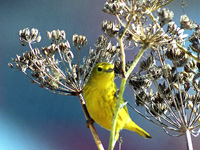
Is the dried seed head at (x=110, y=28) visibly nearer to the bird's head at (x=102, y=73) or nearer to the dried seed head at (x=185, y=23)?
the bird's head at (x=102, y=73)

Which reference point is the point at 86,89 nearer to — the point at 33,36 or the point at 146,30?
the point at 33,36

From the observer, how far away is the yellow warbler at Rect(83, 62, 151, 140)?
69 centimetres

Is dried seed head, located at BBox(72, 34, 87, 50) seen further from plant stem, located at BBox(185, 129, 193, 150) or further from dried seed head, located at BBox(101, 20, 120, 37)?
plant stem, located at BBox(185, 129, 193, 150)

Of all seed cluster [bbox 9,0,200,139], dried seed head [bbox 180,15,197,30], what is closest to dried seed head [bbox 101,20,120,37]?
seed cluster [bbox 9,0,200,139]

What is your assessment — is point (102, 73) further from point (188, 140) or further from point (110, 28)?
point (188, 140)

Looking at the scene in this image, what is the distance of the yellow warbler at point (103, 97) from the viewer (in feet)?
2.27

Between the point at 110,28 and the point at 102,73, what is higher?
the point at 110,28

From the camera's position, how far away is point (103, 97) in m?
0.71

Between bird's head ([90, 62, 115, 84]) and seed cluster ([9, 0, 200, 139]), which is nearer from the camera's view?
seed cluster ([9, 0, 200, 139])

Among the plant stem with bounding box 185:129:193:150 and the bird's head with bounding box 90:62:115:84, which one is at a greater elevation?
the bird's head with bounding box 90:62:115:84

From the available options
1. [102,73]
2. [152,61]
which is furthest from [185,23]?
[102,73]

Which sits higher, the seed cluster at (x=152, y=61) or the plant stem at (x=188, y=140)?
the seed cluster at (x=152, y=61)

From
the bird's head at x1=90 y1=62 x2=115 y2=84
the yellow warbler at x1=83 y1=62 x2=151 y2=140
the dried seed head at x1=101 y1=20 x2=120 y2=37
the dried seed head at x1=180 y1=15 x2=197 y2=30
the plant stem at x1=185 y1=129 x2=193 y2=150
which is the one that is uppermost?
the dried seed head at x1=101 y1=20 x2=120 y2=37

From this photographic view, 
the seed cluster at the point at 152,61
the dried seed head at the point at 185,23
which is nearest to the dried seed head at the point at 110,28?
the seed cluster at the point at 152,61
